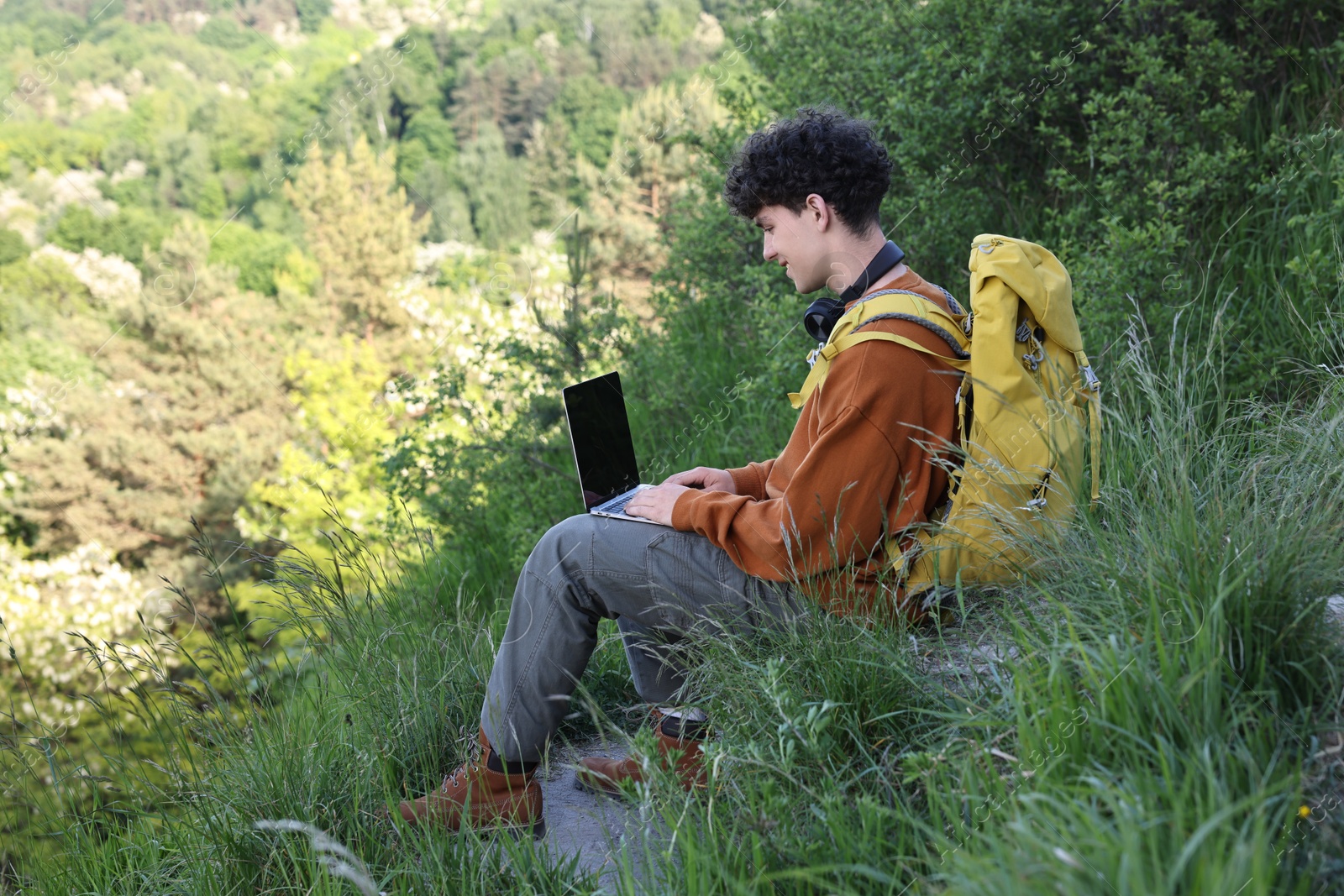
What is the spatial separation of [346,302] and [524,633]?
29.9 m

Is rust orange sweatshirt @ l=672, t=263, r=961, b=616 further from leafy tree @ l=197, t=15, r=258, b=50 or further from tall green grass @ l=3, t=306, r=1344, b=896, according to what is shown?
leafy tree @ l=197, t=15, r=258, b=50

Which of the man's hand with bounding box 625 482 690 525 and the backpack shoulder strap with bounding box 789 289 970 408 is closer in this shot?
the backpack shoulder strap with bounding box 789 289 970 408

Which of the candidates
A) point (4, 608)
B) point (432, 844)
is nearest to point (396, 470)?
point (432, 844)

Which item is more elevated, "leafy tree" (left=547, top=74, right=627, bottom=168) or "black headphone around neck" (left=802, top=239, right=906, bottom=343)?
"leafy tree" (left=547, top=74, right=627, bottom=168)

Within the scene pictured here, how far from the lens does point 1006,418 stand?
1.98m

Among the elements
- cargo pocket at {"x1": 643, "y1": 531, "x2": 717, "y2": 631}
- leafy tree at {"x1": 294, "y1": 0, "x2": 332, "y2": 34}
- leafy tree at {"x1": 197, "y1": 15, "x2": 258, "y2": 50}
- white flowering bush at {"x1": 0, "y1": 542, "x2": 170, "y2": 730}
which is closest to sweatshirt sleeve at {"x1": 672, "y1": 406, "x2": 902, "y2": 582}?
cargo pocket at {"x1": 643, "y1": 531, "x2": 717, "y2": 631}

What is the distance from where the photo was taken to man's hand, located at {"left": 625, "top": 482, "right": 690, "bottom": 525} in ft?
7.31

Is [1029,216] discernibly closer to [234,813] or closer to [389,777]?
[389,777]

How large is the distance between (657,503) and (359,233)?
2999 cm

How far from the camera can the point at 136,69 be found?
51406mm

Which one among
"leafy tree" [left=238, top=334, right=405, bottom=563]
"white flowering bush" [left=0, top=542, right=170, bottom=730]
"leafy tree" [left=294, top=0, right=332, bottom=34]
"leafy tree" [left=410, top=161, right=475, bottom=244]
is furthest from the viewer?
"leafy tree" [left=294, top=0, right=332, bottom=34]

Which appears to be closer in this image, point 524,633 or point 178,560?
point 524,633

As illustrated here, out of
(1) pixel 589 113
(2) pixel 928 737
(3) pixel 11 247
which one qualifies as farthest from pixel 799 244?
(3) pixel 11 247

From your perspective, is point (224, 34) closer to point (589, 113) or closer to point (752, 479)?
point (589, 113)
